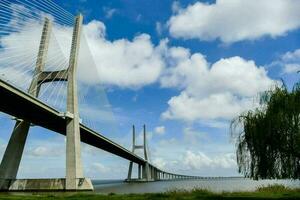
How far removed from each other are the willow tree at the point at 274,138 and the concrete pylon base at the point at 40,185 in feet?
68.9

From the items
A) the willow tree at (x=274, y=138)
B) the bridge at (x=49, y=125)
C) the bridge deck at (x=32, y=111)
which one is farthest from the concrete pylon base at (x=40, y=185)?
the willow tree at (x=274, y=138)

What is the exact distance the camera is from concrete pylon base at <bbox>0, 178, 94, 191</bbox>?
Result: 40.5 m

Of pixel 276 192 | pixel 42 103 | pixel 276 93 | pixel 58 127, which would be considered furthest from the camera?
pixel 58 127

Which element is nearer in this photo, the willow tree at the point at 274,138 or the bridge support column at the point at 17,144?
the willow tree at the point at 274,138

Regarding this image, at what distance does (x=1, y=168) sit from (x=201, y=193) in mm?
22902

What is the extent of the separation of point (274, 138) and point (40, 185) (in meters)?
26.0

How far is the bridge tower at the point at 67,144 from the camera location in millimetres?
40594

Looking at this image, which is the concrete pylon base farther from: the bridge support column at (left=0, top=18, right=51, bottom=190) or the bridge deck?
the bridge deck

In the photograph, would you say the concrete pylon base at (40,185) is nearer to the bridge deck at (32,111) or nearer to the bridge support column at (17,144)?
the bridge support column at (17,144)

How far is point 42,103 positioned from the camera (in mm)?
36188

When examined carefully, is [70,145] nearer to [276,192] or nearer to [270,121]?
[276,192]

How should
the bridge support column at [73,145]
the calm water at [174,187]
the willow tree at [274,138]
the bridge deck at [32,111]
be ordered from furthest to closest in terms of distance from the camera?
the bridge support column at [73,145] → the calm water at [174,187] → the bridge deck at [32,111] → the willow tree at [274,138]

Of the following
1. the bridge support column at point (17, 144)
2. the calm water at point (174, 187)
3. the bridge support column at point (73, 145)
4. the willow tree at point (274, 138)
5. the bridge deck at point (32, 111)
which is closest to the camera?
the willow tree at point (274, 138)

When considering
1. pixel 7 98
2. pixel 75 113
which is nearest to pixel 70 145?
pixel 75 113
